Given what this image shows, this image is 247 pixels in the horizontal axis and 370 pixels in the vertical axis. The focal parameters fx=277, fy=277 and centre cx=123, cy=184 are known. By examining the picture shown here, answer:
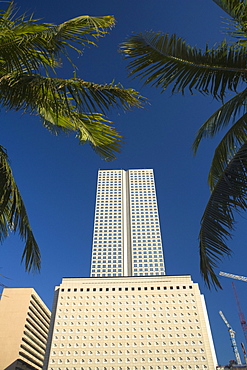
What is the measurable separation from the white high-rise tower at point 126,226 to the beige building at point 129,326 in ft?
75.7

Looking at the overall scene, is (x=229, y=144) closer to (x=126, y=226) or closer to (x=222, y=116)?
(x=222, y=116)

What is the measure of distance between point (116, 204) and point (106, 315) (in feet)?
196

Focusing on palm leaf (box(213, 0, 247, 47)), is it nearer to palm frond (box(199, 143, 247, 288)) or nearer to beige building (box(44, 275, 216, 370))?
palm frond (box(199, 143, 247, 288))

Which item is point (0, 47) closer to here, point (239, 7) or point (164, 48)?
point (164, 48)

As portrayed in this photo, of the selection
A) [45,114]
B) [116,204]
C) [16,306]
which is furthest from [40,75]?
[116,204]

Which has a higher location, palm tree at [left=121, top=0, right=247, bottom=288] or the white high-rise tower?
the white high-rise tower

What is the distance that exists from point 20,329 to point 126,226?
6754 cm

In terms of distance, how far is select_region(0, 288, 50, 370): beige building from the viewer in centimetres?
6662

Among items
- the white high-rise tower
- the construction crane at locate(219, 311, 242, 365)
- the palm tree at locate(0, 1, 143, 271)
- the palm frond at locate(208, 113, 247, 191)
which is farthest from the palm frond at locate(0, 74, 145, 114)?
the construction crane at locate(219, 311, 242, 365)

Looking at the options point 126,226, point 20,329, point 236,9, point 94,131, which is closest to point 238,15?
point 236,9

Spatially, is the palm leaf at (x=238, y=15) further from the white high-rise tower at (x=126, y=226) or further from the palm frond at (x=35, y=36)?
the white high-rise tower at (x=126, y=226)

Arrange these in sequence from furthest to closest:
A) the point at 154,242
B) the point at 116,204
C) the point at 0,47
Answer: the point at 116,204
the point at 154,242
the point at 0,47

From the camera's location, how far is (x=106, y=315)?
274ft

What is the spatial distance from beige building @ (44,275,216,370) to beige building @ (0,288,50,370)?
5.74 m
